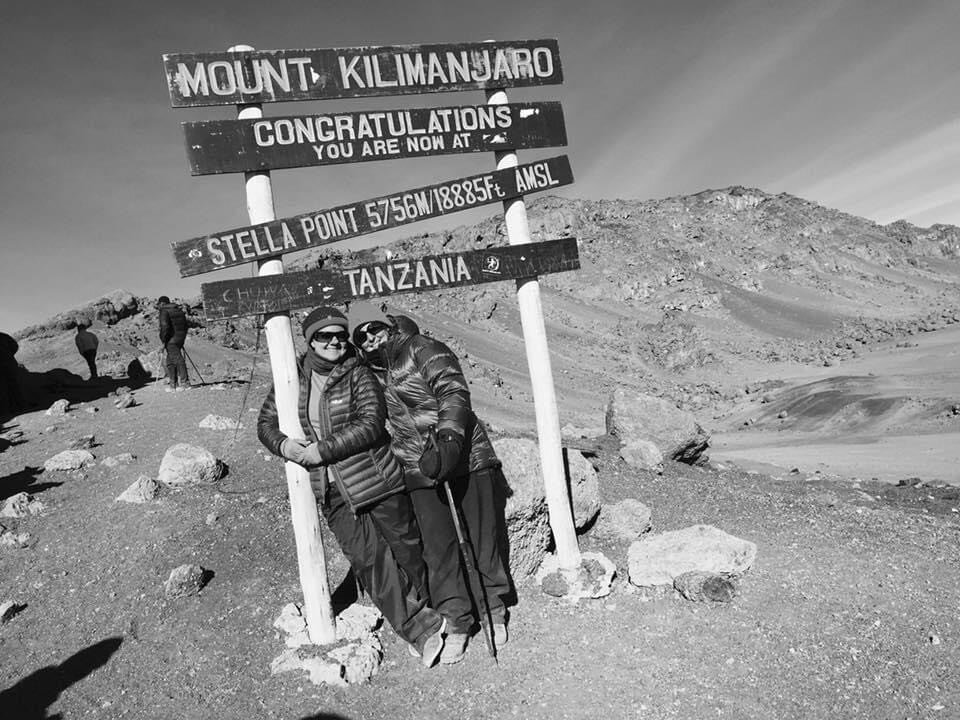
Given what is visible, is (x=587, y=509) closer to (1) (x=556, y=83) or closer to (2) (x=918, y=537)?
(2) (x=918, y=537)

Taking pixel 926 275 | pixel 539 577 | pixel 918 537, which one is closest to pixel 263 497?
pixel 539 577

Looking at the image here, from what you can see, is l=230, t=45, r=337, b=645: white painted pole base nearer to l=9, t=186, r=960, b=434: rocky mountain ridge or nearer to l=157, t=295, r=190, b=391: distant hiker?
l=157, t=295, r=190, b=391: distant hiker

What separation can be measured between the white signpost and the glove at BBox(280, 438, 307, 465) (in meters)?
0.16

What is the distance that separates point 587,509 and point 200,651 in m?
3.51

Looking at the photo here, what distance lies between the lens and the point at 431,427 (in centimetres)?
420

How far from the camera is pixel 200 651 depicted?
14.4 ft

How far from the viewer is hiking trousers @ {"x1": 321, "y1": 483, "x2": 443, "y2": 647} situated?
4160mm

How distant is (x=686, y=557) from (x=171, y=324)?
1088 centimetres

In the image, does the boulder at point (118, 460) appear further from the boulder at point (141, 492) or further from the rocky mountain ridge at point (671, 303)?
the rocky mountain ridge at point (671, 303)

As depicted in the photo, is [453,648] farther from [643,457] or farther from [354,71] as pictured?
[643,457]

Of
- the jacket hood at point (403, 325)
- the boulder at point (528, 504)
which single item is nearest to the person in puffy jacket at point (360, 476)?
the jacket hood at point (403, 325)

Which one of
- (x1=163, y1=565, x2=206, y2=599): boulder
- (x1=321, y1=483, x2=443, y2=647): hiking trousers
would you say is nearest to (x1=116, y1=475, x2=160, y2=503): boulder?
(x1=163, y1=565, x2=206, y2=599): boulder

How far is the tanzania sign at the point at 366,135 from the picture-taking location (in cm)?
422

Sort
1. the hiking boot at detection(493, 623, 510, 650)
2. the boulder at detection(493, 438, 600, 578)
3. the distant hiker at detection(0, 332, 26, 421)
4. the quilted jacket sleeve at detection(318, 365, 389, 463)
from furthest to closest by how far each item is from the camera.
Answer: the distant hiker at detection(0, 332, 26, 421) → the boulder at detection(493, 438, 600, 578) → the hiking boot at detection(493, 623, 510, 650) → the quilted jacket sleeve at detection(318, 365, 389, 463)
